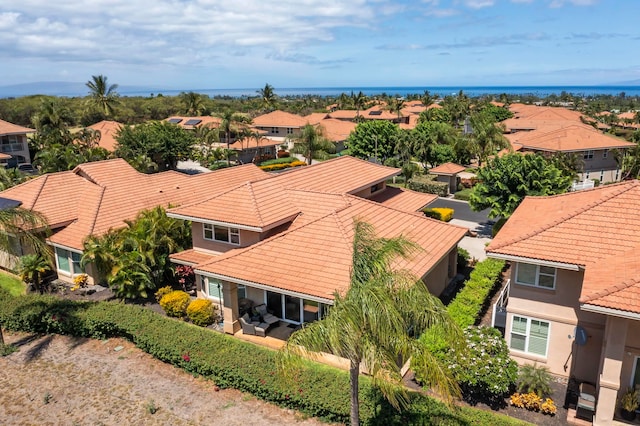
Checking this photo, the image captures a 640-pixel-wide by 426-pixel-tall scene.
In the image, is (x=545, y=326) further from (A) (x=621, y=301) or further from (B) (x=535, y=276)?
(A) (x=621, y=301)

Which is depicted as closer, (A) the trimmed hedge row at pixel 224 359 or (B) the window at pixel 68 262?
(A) the trimmed hedge row at pixel 224 359

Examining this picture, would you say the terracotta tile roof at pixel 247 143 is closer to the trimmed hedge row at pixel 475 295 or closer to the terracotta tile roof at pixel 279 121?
the terracotta tile roof at pixel 279 121

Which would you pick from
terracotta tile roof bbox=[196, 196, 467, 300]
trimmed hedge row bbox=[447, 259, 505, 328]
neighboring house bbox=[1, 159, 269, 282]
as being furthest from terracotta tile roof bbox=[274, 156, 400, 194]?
trimmed hedge row bbox=[447, 259, 505, 328]

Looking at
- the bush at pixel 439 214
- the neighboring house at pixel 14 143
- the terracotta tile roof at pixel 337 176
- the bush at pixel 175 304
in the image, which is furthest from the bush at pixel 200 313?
→ the neighboring house at pixel 14 143

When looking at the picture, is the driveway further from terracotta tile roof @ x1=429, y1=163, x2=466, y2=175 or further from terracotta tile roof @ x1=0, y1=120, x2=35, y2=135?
terracotta tile roof @ x1=0, y1=120, x2=35, y2=135

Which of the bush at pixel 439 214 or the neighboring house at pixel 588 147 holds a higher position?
the neighboring house at pixel 588 147

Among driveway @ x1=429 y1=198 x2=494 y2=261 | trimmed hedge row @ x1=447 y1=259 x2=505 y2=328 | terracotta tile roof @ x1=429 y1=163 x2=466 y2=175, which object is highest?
terracotta tile roof @ x1=429 y1=163 x2=466 y2=175

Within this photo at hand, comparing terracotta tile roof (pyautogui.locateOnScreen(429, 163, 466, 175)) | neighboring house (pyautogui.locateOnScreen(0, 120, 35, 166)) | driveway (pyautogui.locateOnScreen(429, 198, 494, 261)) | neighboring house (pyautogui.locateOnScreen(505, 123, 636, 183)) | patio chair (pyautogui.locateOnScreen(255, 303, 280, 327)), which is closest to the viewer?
patio chair (pyautogui.locateOnScreen(255, 303, 280, 327))
